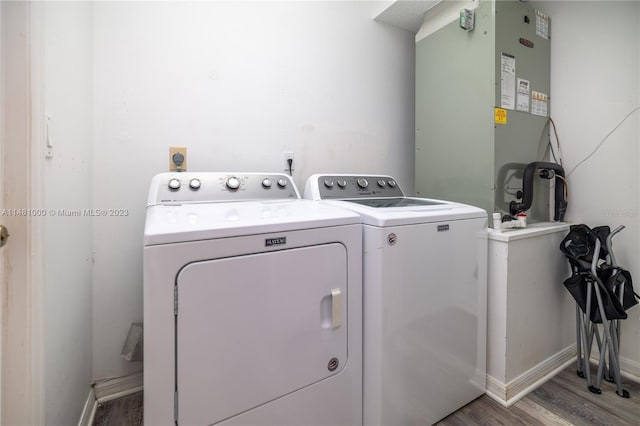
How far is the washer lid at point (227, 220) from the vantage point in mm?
801

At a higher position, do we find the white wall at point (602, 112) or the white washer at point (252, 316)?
the white wall at point (602, 112)

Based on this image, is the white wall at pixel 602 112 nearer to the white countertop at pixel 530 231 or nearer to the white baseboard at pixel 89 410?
the white countertop at pixel 530 231

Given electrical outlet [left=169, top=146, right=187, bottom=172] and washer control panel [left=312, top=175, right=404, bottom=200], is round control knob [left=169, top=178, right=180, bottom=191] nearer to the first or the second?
electrical outlet [left=169, top=146, right=187, bottom=172]

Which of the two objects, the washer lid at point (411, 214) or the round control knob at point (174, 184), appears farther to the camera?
the round control knob at point (174, 184)

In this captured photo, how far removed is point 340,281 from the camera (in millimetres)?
1062

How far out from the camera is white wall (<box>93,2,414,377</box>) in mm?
1416

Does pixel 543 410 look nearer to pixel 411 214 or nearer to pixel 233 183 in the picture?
pixel 411 214

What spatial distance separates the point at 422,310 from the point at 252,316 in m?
0.70

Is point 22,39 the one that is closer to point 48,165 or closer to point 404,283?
point 48,165

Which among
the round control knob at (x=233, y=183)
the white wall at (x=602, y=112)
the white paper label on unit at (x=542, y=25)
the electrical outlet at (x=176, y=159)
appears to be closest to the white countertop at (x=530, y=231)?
the white wall at (x=602, y=112)

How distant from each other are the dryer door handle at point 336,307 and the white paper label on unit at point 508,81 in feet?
4.50

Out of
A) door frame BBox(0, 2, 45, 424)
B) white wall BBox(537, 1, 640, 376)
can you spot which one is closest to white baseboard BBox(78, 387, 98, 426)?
door frame BBox(0, 2, 45, 424)

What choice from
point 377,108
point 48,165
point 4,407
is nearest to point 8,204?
point 48,165

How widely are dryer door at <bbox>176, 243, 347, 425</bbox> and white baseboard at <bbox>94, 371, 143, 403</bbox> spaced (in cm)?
90
